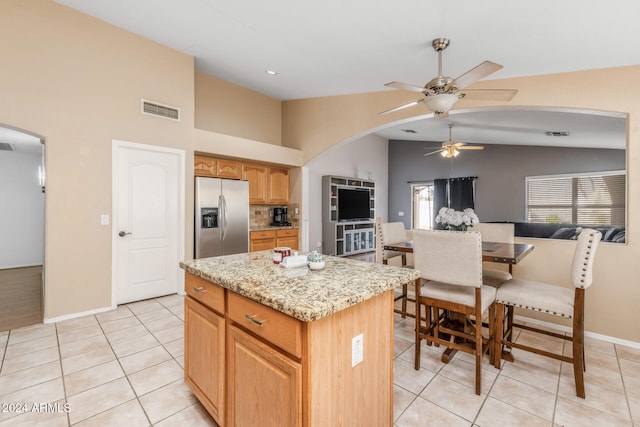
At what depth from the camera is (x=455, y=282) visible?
2.15 metres

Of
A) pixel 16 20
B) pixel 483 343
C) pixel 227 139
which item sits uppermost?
pixel 16 20

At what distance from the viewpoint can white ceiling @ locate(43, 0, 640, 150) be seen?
88.8 inches

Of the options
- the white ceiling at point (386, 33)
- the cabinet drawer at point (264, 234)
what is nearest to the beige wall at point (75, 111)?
the white ceiling at point (386, 33)

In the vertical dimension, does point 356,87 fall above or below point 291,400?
above

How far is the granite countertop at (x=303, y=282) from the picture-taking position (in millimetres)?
1080

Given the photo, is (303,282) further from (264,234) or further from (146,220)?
(264,234)

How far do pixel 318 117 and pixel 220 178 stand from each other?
206 centimetres

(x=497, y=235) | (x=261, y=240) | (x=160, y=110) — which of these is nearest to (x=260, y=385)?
(x=497, y=235)

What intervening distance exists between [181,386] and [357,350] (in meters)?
1.49

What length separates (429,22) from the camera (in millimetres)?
2512

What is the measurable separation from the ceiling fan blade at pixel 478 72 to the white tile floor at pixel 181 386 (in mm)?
2241

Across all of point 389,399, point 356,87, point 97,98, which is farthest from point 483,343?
point 97,98

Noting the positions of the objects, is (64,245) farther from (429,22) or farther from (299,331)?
(429,22)

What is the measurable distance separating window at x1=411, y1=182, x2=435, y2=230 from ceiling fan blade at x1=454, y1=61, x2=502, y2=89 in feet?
22.2
